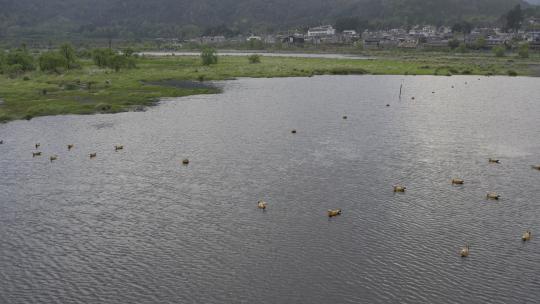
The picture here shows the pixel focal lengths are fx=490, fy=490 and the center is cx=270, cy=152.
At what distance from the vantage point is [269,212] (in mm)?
50500

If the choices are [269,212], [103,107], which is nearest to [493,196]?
[269,212]

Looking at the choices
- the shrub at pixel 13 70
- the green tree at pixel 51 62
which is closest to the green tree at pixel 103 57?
the green tree at pixel 51 62

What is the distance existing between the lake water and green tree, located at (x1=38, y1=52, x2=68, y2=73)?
8363cm

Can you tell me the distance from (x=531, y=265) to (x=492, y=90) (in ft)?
378

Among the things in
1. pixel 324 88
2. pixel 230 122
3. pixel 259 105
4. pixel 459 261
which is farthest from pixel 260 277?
pixel 324 88

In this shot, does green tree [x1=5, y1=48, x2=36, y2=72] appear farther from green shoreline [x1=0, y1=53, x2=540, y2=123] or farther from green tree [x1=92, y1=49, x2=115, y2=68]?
green tree [x1=92, y1=49, x2=115, y2=68]

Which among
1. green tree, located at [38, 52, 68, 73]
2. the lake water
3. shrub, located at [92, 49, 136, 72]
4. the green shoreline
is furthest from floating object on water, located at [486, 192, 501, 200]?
shrub, located at [92, 49, 136, 72]

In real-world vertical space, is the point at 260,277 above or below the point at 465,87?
below

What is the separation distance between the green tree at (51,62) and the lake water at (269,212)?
274ft

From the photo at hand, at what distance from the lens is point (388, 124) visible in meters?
94.2

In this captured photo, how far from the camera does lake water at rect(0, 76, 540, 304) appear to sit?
37.0 metres

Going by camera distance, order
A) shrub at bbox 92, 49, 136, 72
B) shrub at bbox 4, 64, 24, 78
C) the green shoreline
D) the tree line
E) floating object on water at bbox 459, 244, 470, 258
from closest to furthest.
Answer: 1. floating object on water at bbox 459, 244, 470, 258
2. the green shoreline
3. shrub at bbox 4, 64, 24, 78
4. the tree line
5. shrub at bbox 92, 49, 136, 72

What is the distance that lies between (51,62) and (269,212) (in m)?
149

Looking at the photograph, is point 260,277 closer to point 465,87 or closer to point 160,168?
point 160,168
